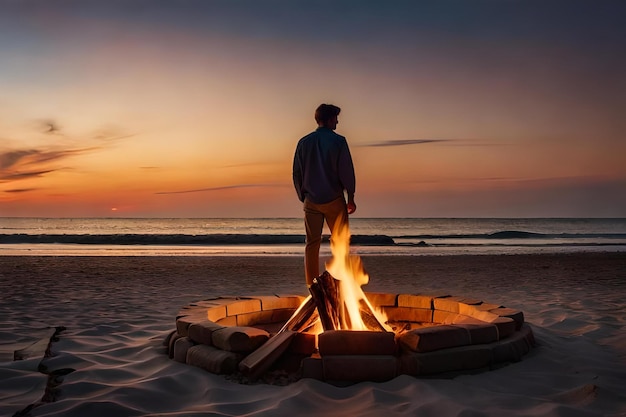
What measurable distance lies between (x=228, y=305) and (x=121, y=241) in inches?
1016

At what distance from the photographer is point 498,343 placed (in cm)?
425

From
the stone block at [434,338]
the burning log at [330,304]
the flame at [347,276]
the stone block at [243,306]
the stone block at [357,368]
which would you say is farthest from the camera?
the stone block at [243,306]

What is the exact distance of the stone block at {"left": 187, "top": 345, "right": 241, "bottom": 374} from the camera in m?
3.95

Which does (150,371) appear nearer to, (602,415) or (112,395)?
(112,395)

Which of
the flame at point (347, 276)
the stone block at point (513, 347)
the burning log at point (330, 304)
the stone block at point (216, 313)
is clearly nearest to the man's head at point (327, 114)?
the flame at point (347, 276)

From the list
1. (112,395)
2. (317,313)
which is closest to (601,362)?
(317,313)

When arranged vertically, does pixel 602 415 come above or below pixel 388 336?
below

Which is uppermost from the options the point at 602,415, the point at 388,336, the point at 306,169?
the point at 306,169

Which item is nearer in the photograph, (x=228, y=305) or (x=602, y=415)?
(x=602, y=415)

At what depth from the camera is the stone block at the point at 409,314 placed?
5.66 meters

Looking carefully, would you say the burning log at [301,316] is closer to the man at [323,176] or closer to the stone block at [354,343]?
the man at [323,176]

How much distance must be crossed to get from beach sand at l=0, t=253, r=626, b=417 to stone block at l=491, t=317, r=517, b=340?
0.83 ft

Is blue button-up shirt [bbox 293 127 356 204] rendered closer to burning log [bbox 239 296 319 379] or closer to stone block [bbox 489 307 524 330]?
burning log [bbox 239 296 319 379]

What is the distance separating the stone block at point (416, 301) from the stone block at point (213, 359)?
232 cm
